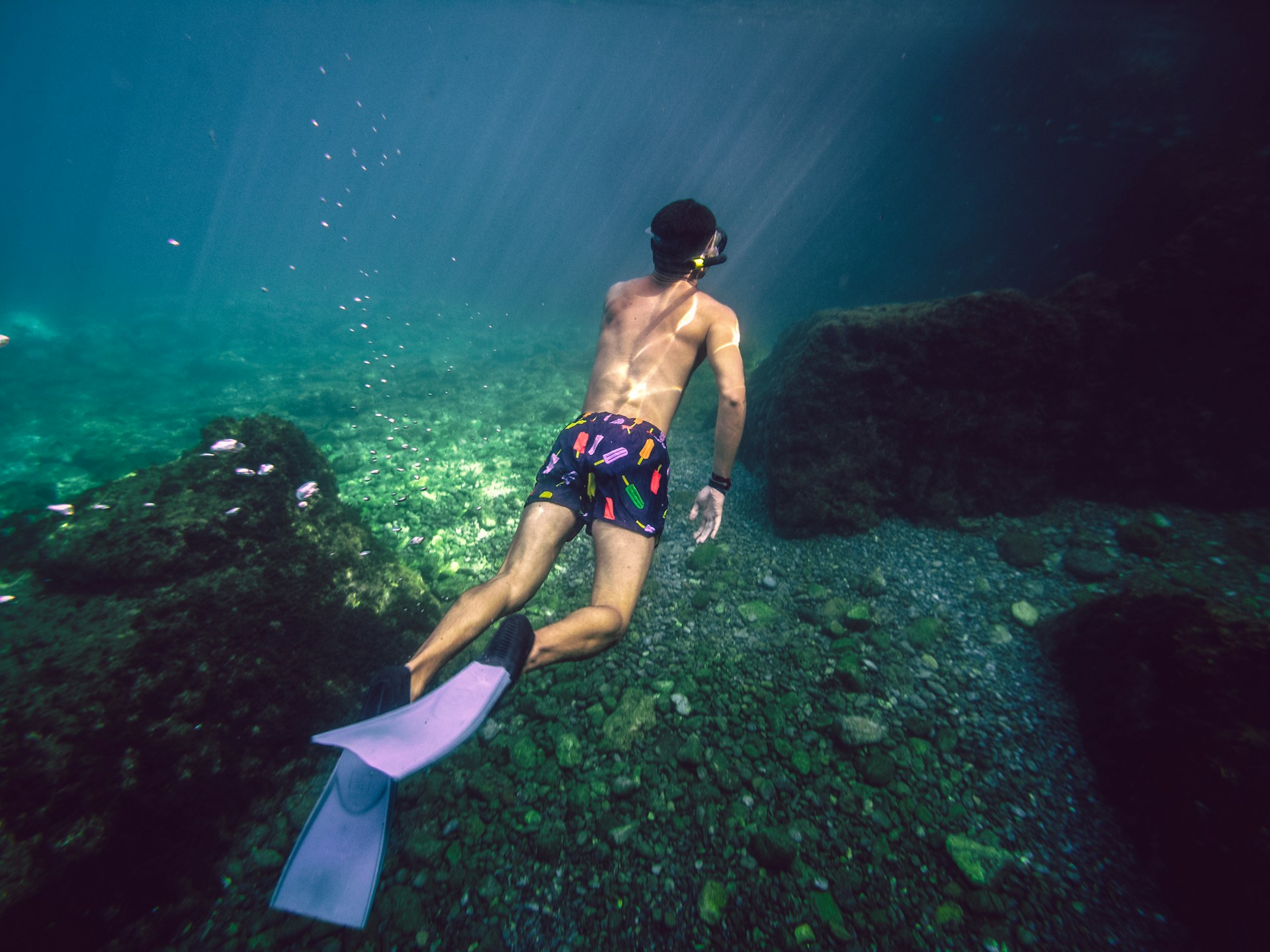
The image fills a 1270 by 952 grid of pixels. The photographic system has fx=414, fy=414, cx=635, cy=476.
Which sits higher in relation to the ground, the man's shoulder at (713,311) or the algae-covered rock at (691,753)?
the man's shoulder at (713,311)

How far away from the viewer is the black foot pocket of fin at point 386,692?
2.16 m

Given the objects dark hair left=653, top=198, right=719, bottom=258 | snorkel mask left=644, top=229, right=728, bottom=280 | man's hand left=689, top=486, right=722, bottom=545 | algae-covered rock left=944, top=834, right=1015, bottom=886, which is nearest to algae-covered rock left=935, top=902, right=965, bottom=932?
algae-covered rock left=944, top=834, right=1015, bottom=886

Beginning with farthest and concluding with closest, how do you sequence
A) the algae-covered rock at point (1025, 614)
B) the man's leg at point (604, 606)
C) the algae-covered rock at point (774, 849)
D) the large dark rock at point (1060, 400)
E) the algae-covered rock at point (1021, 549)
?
the large dark rock at point (1060, 400), the algae-covered rock at point (1021, 549), the algae-covered rock at point (1025, 614), the man's leg at point (604, 606), the algae-covered rock at point (774, 849)

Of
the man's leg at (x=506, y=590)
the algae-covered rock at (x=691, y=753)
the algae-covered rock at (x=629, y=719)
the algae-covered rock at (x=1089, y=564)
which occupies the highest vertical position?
the man's leg at (x=506, y=590)

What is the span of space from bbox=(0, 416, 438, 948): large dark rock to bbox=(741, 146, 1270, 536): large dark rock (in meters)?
4.92

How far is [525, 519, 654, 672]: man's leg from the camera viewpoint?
248 centimetres

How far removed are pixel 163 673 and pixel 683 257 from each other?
4.74 m

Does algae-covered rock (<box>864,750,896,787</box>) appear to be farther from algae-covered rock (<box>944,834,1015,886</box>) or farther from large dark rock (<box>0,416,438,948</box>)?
large dark rock (<box>0,416,438,948</box>)

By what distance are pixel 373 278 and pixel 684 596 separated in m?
70.9

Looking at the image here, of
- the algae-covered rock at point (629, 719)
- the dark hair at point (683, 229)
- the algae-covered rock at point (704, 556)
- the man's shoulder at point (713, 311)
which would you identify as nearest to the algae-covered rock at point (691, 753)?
the algae-covered rock at point (629, 719)

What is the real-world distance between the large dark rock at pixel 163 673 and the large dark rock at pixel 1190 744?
211 inches

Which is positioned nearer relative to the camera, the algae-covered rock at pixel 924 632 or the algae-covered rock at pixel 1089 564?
the algae-covered rock at pixel 924 632

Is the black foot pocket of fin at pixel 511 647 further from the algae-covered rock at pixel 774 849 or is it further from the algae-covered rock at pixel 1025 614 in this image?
the algae-covered rock at pixel 1025 614

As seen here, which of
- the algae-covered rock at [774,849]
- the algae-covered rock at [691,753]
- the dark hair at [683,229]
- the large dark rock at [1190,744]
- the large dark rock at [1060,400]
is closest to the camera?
the large dark rock at [1190,744]
